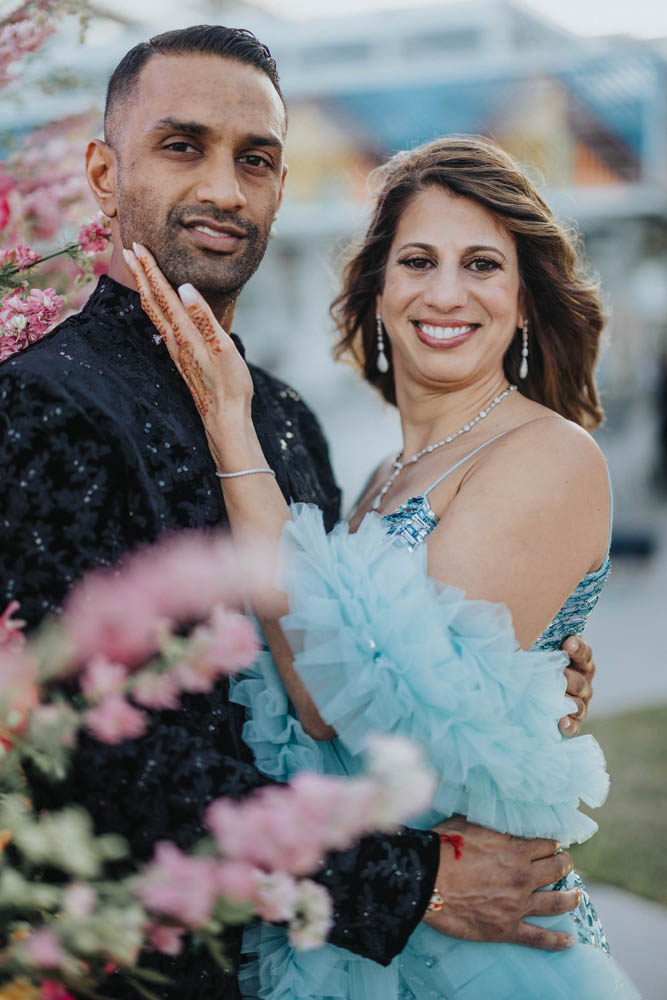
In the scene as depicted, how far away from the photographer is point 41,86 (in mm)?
2928

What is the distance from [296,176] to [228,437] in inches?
668

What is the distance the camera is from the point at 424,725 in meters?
1.81

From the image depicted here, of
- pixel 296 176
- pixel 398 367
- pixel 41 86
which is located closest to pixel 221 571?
pixel 398 367

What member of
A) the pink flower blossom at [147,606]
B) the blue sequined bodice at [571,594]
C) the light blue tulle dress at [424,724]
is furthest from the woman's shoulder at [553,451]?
the pink flower blossom at [147,606]

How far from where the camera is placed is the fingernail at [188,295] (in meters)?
2.00

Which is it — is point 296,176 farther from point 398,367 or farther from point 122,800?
point 122,800

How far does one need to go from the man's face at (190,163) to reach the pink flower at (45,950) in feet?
4.62

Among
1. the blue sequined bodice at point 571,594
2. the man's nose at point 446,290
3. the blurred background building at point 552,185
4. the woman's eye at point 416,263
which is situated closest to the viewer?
the blue sequined bodice at point 571,594

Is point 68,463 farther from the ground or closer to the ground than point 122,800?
farther from the ground

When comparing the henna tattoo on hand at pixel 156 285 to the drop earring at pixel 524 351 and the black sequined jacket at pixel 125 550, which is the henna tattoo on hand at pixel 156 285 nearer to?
the black sequined jacket at pixel 125 550

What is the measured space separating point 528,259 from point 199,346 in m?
1.03

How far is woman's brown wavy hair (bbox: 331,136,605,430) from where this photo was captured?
2508mm

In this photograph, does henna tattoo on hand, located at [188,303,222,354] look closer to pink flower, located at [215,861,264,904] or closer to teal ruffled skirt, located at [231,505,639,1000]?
teal ruffled skirt, located at [231,505,639,1000]

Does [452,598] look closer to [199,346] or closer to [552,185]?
[199,346]
